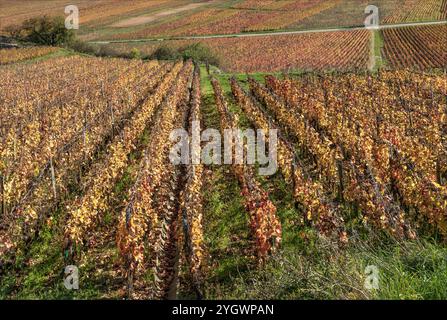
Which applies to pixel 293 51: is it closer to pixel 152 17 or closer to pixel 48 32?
pixel 48 32

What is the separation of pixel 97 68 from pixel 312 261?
32.8 meters

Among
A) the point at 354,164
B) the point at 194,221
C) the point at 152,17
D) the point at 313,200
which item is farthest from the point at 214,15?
the point at 194,221

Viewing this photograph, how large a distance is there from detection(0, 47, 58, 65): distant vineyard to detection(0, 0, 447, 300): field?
19.5 metres

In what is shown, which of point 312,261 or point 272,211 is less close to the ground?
point 272,211

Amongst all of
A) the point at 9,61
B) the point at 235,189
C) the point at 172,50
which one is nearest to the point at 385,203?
the point at 235,189

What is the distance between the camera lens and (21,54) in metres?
49.2

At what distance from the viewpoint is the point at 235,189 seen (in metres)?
13.0

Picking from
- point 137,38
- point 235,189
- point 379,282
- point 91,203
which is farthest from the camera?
point 137,38

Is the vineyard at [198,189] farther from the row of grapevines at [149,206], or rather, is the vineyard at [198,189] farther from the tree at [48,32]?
the tree at [48,32]

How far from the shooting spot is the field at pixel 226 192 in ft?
27.3

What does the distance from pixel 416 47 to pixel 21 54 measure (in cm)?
4096

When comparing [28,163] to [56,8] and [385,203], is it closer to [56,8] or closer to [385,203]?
[385,203]

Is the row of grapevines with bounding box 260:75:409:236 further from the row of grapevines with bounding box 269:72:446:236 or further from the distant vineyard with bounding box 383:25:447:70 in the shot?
the distant vineyard with bounding box 383:25:447:70

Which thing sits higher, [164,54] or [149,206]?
[164,54]
